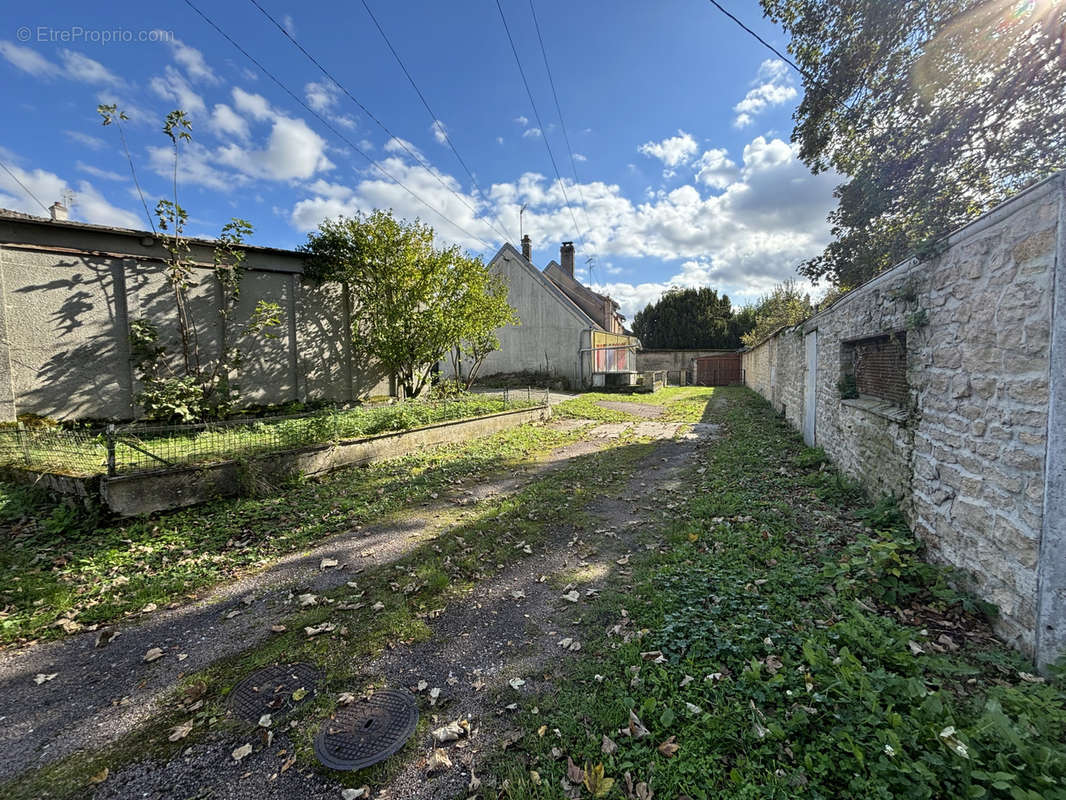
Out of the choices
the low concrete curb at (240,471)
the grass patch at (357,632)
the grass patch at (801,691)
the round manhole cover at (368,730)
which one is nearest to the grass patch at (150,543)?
the low concrete curb at (240,471)

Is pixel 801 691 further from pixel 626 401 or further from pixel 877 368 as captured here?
pixel 626 401

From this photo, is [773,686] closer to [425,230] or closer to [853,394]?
[853,394]

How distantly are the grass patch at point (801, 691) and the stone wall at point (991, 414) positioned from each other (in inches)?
12.1

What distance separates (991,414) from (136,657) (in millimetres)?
6144

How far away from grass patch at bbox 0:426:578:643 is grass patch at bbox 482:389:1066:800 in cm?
364

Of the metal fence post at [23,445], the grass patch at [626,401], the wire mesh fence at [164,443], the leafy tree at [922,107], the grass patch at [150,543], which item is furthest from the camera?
the grass patch at [626,401]

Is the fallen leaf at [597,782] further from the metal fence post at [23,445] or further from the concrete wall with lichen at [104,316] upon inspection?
the concrete wall with lichen at [104,316]

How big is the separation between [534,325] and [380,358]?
41.6 feet

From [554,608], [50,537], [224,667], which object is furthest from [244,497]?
[554,608]

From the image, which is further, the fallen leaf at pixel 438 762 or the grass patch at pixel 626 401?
the grass patch at pixel 626 401

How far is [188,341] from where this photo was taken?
9.52 m

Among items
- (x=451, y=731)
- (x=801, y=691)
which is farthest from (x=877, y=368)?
(x=451, y=731)

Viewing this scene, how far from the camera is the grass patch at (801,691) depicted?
176cm

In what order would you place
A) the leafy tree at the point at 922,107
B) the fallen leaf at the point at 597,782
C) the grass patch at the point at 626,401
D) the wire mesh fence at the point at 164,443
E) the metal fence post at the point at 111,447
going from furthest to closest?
the grass patch at the point at 626,401 → the leafy tree at the point at 922,107 → the wire mesh fence at the point at 164,443 → the metal fence post at the point at 111,447 → the fallen leaf at the point at 597,782
